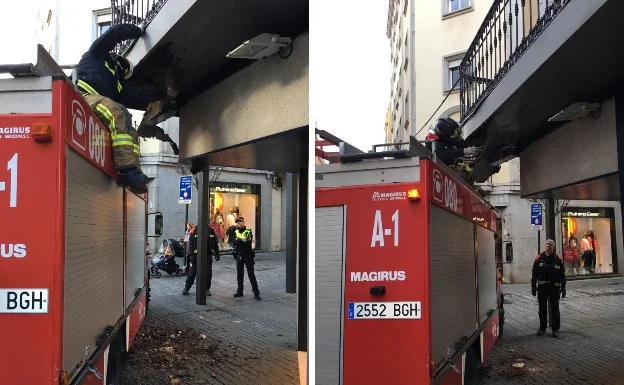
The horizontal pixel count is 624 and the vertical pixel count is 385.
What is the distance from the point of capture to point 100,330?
420 cm

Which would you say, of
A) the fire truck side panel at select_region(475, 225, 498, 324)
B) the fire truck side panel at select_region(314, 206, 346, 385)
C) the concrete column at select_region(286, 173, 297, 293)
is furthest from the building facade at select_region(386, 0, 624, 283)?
the fire truck side panel at select_region(314, 206, 346, 385)

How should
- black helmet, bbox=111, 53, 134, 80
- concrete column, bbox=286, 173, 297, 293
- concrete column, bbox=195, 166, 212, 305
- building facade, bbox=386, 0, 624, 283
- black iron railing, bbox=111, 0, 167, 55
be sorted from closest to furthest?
1. black helmet, bbox=111, 53, 134, 80
2. black iron railing, bbox=111, 0, 167, 55
3. concrete column, bbox=195, 166, 212, 305
4. concrete column, bbox=286, 173, 297, 293
5. building facade, bbox=386, 0, 624, 283

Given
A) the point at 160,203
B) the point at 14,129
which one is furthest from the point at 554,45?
the point at 160,203

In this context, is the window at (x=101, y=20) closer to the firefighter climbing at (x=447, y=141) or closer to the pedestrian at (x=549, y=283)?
the firefighter climbing at (x=447, y=141)

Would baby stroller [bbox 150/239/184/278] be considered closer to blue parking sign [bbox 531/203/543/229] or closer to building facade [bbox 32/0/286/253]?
building facade [bbox 32/0/286/253]

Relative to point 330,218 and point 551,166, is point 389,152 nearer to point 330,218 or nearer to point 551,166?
point 330,218

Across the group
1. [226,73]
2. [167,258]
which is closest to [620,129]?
[226,73]

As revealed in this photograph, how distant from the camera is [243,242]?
36.6ft

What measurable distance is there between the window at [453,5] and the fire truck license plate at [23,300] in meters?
18.1

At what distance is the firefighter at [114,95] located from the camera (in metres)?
4.38

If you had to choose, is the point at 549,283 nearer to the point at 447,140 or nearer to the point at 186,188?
the point at 447,140

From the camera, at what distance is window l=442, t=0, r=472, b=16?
1917 centimetres

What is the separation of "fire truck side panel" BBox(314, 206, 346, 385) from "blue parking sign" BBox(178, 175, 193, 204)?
7549mm

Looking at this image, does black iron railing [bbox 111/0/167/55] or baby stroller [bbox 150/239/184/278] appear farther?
baby stroller [bbox 150/239/184/278]
